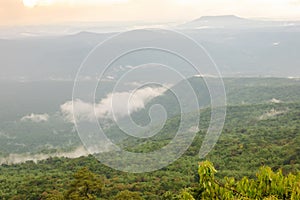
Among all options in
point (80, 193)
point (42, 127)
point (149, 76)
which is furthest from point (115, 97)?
point (42, 127)

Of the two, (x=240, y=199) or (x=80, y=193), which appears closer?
(x=240, y=199)

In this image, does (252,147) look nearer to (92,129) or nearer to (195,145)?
(195,145)

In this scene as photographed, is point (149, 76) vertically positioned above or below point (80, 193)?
above

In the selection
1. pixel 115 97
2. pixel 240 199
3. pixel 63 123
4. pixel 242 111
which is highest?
pixel 115 97

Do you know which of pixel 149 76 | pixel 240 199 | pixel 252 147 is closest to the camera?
pixel 240 199

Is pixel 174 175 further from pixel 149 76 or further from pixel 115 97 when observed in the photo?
pixel 115 97

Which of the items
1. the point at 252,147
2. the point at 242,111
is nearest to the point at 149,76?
the point at 252,147

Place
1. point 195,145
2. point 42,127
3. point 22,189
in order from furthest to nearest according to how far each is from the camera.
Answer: point 42,127 < point 195,145 < point 22,189
